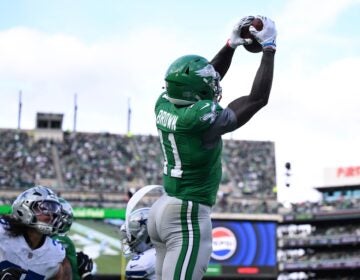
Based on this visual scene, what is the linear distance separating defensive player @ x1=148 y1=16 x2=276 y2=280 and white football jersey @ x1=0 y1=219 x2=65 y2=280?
0.87 meters

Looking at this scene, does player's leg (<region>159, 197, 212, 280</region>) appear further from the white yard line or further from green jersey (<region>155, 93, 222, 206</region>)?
the white yard line

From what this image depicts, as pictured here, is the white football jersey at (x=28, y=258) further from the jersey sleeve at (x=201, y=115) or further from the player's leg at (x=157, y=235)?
the jersey sleeve at (x=201, y=115)

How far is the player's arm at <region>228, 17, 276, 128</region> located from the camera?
5051 mm

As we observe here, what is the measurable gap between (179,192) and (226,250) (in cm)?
3710

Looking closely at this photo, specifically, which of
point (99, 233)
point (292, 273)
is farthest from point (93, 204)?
point (292, 273)

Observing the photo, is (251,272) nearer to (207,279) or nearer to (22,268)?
(207,279)

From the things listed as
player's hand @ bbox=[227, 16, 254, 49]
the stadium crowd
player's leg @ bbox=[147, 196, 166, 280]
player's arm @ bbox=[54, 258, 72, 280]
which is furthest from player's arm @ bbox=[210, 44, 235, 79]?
the stadium crowd

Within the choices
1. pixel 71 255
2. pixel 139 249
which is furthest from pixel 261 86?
pixel 139 249

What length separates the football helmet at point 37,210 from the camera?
5.82m

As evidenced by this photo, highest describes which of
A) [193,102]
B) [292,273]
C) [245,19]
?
[245,19]

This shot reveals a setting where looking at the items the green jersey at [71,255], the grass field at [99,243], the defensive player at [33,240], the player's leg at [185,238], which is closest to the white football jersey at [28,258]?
the defensive player at [33,240]

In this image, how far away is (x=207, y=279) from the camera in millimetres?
42625

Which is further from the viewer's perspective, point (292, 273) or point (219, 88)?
point (292, 273)

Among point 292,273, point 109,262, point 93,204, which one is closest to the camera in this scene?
point 109,262
